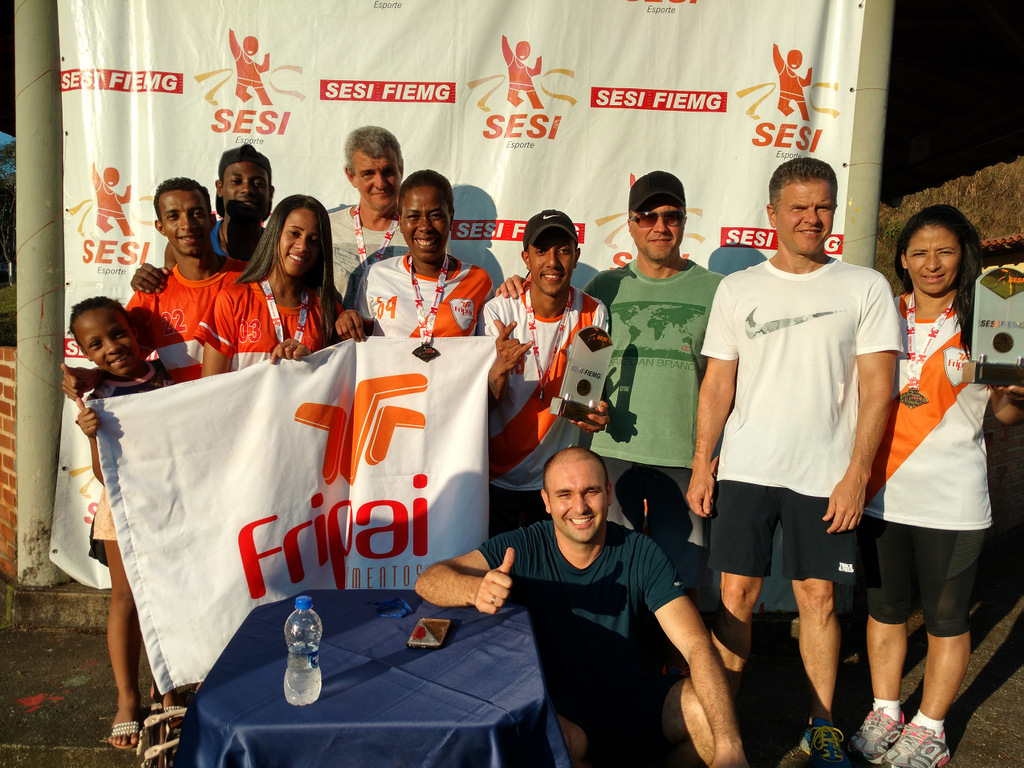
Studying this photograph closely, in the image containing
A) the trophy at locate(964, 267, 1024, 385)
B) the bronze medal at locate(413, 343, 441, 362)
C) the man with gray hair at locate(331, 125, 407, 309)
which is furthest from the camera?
the man with gray hair at locate(331, 125, 407, 309)

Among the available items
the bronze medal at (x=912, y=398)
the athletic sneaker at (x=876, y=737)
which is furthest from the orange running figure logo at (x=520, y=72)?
the athletic sneaker at (x=876, y=737)

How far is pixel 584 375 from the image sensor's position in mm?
3080

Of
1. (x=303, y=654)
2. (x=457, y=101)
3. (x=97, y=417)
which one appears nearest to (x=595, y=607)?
(x=303, y=654)

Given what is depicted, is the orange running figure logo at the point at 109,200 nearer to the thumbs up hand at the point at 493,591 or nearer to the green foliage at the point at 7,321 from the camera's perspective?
the thumbs up hand at the point at 493,591

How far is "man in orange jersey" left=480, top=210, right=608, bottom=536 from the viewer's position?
3246 millimetres

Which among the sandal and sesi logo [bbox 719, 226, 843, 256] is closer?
the sandal

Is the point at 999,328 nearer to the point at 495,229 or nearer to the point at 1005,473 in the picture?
the point at 495,229

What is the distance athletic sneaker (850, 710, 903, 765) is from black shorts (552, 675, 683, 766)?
1201mm

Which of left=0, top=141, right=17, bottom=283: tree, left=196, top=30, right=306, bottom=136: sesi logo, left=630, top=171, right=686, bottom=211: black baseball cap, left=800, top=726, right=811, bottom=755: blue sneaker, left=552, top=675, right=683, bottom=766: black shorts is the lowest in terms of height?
left=800, top=726, right=811, bottom=755: blue sneaker

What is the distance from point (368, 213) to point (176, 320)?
1.22 metres

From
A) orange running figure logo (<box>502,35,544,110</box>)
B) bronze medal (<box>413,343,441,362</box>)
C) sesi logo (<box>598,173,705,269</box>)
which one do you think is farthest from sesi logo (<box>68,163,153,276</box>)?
sesi logo (<box>598,173,705,269</box>)

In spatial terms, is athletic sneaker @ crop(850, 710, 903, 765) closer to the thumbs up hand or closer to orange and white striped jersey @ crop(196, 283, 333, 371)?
the thumbs up hand

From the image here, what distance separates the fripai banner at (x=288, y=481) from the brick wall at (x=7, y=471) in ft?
6.95

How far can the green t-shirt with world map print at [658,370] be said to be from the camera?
10.6ft
